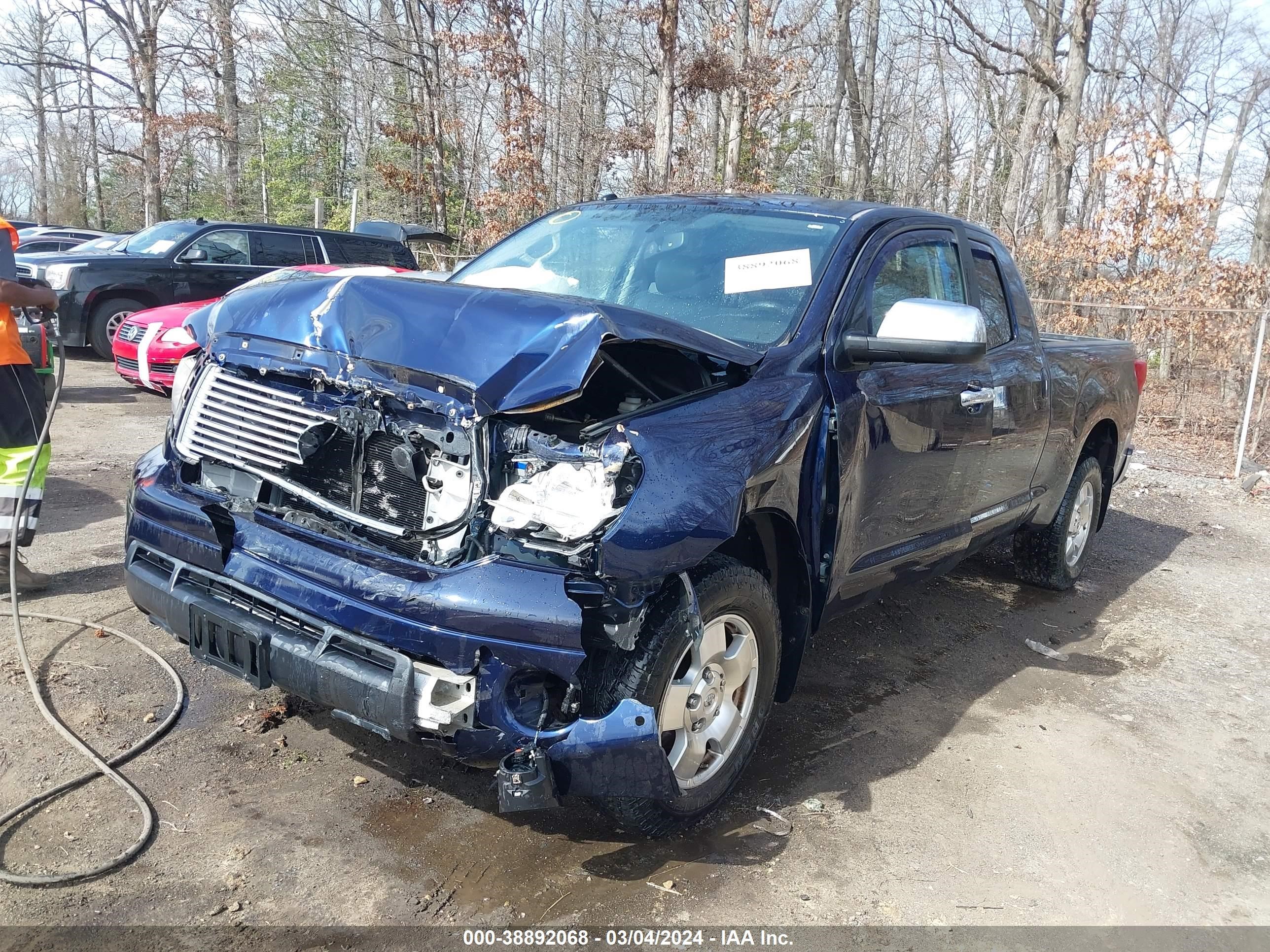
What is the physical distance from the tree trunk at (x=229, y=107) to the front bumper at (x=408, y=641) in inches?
1165

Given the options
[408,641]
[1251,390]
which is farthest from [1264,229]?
[408,641]

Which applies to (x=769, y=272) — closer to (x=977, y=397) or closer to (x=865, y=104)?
(x=977, y=397)

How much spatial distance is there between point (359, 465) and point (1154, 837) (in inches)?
114

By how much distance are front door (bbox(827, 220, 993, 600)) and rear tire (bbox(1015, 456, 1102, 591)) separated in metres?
1.64

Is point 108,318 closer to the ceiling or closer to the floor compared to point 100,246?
closer to the floor

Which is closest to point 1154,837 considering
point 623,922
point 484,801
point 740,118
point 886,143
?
point 623,922

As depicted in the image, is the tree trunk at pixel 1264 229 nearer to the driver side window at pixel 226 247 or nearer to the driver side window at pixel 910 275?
the driver side window at pixel 226 247

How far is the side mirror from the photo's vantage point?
10.8ft

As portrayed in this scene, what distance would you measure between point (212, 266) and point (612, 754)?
11519 mm

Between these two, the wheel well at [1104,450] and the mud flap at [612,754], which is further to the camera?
the wheel well at [1104,450]

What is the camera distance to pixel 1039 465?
5.08 metres

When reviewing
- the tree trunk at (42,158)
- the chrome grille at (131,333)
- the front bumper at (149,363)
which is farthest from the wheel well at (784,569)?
the tree trunk at (42,158)

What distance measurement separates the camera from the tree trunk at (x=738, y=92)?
16.8m

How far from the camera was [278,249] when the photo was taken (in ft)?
41.9
